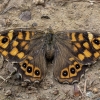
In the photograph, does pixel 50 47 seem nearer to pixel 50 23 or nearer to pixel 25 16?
pixel 50 23

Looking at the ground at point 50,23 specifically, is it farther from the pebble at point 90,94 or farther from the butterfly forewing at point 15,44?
the butterfly forewing at point 15,44

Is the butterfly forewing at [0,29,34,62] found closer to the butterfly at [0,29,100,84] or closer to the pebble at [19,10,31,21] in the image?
the butterfly at [0,29,100,84]

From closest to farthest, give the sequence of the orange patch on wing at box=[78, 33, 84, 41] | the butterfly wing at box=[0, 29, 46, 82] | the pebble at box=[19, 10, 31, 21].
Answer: the butterfly wing at box=[0, 29, 46, 82] < the orange patch on wing at box=[78, 33, 84, 41] < the pebble at box=[19, 10, 31, 21]

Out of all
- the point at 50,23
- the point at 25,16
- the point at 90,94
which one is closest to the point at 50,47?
the point at 50,23

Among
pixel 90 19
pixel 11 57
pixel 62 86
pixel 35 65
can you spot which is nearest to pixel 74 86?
pixel 62 86

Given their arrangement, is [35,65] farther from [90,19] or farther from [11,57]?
[90,19]

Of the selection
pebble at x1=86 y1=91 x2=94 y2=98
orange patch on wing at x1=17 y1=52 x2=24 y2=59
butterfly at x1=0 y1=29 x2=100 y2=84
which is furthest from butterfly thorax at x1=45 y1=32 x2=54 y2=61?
pebble at x1=86 y1=91 x2=94 y2=98
